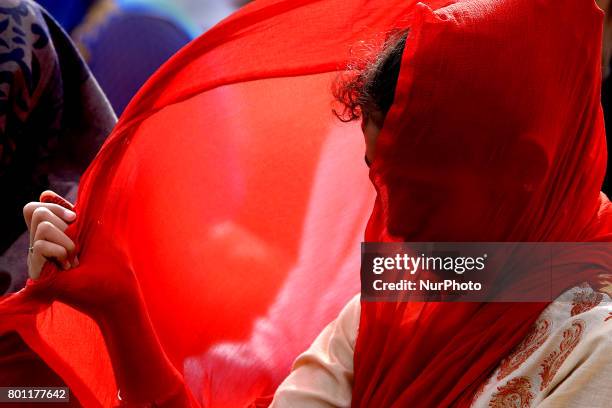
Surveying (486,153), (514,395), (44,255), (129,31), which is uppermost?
(486,153)

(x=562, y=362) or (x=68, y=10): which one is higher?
(x=562, y=362)

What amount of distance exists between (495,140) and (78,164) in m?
0.97

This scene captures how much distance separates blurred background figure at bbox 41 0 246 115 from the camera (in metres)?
2.39

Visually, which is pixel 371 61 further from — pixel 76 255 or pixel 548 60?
pixel 76 255

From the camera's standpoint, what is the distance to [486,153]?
1.04 metres

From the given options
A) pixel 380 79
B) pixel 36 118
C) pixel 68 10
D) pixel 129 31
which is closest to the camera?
pixel 380 79

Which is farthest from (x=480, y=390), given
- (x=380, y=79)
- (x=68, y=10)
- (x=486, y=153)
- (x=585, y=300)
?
(x=68, y=10)

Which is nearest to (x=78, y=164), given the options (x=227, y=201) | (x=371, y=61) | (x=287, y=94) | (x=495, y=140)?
(x=227, y=201)

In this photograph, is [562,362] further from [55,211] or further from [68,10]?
[68,10]

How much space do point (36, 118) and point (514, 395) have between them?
107 cm

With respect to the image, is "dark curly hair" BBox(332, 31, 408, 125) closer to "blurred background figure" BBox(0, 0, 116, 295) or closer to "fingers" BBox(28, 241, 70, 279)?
"fingers" BBox(28, 241, 70, 279)

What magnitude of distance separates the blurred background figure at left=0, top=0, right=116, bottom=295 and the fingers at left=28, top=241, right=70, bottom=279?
455mm

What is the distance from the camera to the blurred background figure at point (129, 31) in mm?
2393

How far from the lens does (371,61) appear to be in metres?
1.18
